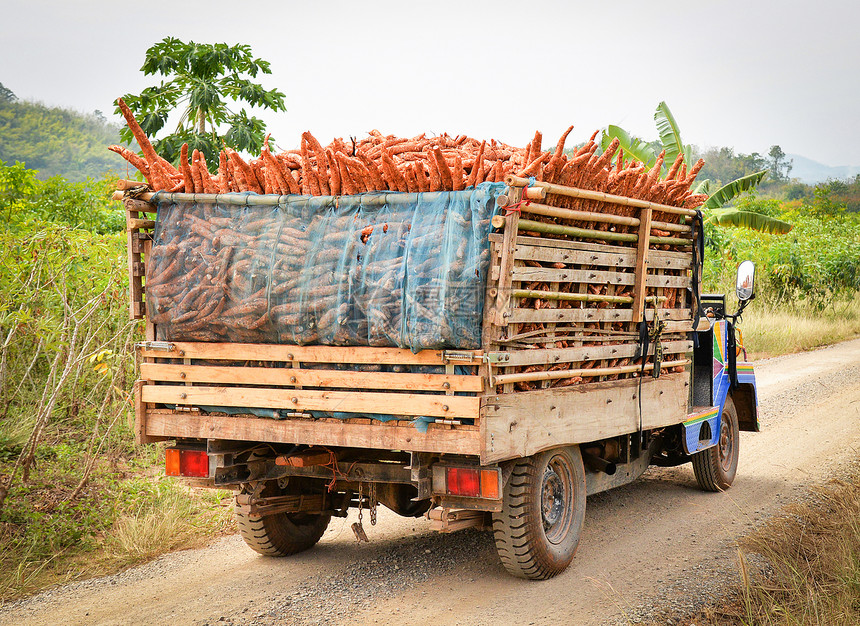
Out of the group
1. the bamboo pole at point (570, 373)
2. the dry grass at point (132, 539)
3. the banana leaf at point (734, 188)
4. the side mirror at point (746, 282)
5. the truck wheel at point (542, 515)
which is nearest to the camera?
the bamboo pole at point (570, 373)

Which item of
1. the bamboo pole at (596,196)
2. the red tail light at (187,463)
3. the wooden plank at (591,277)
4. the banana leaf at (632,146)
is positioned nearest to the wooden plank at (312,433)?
the red tail light at (187,463)

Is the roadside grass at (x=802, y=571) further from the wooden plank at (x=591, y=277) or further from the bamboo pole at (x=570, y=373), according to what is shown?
the wooden plank at (x=591, y=277)

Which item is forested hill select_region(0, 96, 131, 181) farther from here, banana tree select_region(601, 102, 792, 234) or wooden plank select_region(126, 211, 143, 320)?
wooden plank select_region(126, 211, 143, 320)

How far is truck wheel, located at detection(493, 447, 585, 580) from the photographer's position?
4688 mm

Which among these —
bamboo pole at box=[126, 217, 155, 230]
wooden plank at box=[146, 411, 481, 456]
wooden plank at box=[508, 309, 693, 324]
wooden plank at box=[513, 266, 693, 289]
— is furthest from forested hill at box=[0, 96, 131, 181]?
wooden plank at box=[508, 309, 693, 324]

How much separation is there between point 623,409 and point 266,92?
254 inches

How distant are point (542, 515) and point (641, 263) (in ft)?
6.05

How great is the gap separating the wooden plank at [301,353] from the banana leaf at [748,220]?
1337 centimetres

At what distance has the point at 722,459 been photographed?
730cm

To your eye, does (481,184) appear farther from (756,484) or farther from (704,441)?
(756,484)

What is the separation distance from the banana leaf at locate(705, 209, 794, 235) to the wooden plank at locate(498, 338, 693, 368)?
11.2 meters

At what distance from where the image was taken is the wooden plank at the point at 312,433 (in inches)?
167

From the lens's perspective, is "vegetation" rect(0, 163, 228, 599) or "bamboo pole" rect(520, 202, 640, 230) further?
"vegetation" rect(0, 163, 228, 599)

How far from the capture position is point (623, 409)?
18.0ft
